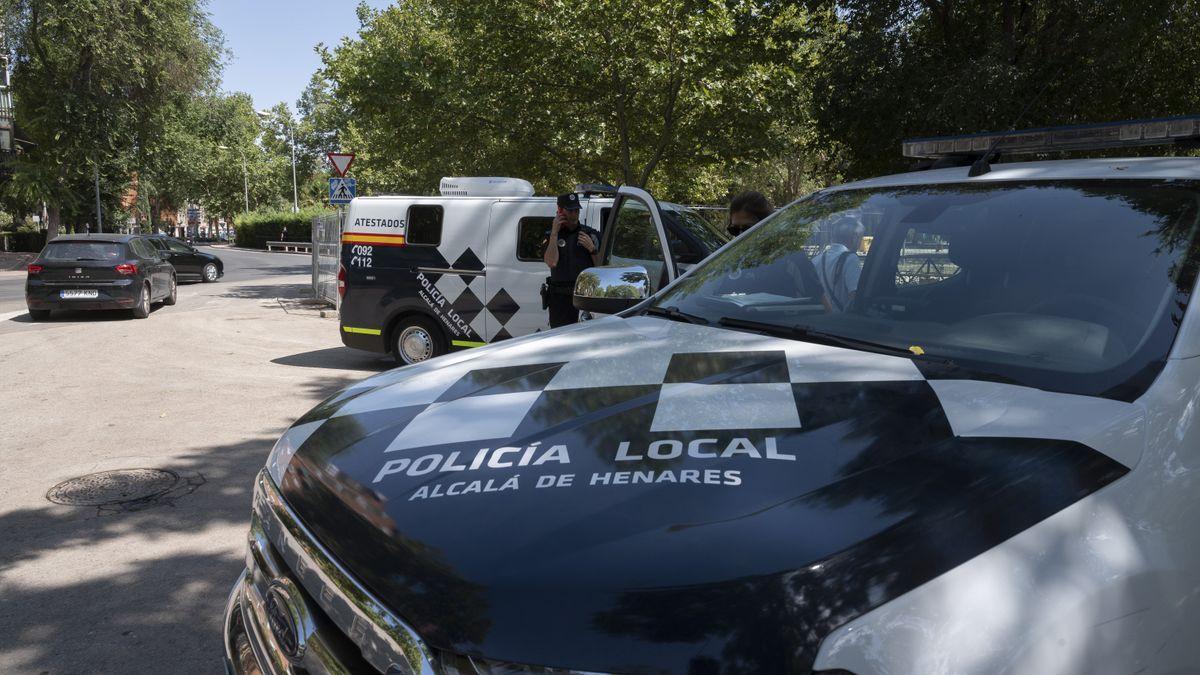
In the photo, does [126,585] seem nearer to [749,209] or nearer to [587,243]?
[587,243]

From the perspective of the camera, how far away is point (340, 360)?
10695 millimetres

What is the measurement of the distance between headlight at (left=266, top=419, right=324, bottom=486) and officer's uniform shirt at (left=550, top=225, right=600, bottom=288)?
493 cm

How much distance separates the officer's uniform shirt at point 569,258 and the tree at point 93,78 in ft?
103

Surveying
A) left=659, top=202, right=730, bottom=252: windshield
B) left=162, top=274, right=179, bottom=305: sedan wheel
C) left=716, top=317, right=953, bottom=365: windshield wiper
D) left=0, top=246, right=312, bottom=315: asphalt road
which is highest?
left=659, top=202, right=730, bottom=252: windshield

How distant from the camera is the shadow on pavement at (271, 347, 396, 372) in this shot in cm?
1022

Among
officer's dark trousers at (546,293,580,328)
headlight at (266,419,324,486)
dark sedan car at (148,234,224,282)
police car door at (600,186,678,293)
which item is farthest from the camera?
dark sedan car at (148,234,224,282)

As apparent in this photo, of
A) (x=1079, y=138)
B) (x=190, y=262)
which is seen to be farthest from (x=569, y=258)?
(x=190, y=262)

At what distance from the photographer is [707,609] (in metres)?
1.23

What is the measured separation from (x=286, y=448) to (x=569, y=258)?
16.8 ft

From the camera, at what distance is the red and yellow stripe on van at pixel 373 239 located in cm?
970

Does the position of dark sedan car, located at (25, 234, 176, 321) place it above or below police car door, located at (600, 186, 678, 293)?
below

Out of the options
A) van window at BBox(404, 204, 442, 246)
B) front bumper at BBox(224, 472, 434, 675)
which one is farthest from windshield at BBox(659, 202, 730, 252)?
front bumper at BBox(224, 472, 434, 675)

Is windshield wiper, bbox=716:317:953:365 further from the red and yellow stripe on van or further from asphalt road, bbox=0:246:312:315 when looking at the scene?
asphalt road, bbox=0:246:312:315

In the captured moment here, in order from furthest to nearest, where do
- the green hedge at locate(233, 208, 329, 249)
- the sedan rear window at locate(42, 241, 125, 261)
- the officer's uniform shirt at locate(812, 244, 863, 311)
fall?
the green hedge at locate(233, 208, 329, 249), the sedan rear window at locate(42, 241, 125, 261), the officer's uniform shirt at locate(812, 244, 863, 311)
